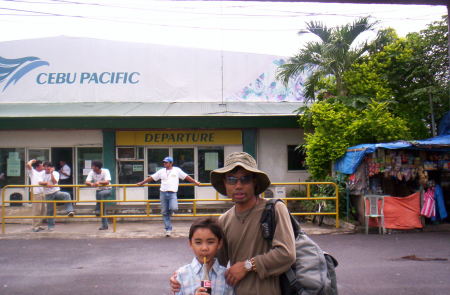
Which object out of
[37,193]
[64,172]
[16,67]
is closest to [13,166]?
[64,172]

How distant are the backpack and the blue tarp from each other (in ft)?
26.7

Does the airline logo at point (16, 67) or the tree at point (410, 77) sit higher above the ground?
the airline logo at point (16, 67)

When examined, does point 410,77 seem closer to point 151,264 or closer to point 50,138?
point 151,264

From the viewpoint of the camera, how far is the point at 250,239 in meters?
2.66

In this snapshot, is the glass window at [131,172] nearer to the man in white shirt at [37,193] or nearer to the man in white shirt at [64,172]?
the man in white shirt at [64,172]

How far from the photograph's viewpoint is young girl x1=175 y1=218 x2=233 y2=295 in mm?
2664

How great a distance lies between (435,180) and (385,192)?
51.8 inches

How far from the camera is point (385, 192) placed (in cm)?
1186

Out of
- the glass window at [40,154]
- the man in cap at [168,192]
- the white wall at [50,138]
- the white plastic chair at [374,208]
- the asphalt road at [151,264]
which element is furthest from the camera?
the glass window at [40,154]

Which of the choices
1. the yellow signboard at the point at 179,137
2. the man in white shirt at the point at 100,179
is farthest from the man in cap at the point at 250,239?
the yellow signboard at the point at 179,137

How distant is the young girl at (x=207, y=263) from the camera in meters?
2.66

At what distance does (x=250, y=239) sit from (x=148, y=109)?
12368mm

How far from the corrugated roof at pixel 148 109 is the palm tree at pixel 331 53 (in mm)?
1585

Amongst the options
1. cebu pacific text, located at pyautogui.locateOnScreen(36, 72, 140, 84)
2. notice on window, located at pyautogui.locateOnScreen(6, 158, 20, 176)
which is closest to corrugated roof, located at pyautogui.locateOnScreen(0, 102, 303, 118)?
cebu pacific text, located at pyautogui.locateOnScreen(36, 72, 140, 84)
